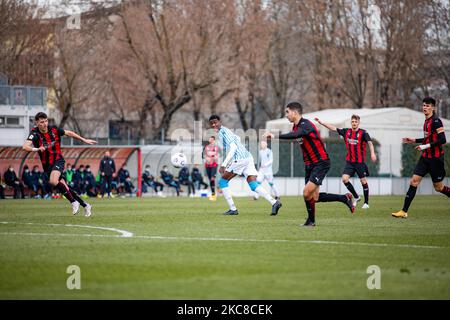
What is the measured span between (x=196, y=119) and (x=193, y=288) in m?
57.2

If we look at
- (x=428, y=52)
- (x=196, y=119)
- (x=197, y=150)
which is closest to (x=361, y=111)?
(x=428, y=52)

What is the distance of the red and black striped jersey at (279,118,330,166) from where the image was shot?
17594 mm

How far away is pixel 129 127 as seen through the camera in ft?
235

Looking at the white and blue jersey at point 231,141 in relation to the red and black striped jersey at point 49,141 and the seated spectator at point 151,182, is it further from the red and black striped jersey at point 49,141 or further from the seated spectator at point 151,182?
the seated spectator at point 151,182

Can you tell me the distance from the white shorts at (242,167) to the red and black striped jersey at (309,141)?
5.78 meters

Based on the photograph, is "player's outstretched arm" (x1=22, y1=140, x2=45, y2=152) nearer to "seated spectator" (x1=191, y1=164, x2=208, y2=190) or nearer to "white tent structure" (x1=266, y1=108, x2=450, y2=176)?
"seated spectator" (x1=191, y1=164, x2=208, y2=190)

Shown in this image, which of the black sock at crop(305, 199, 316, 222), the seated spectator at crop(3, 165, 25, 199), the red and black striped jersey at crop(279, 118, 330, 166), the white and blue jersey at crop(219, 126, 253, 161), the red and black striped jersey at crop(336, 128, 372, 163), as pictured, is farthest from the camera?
the seated spectator at crop(3, 165, 25, 199)

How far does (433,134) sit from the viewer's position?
66.9ft

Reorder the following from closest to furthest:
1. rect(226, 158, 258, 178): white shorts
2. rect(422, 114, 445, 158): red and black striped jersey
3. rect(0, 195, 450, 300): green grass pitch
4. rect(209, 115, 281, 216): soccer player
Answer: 1. rect(0, 195, 450, 300): green grass pitch
2. rect(422, 114, 445, 158): red and black striped jersey
3. rect(209, 115, 281, 216): soccer player
4. rect(226, 158, 258, 178): white shorts

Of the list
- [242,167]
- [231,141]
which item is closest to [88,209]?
[231,141]

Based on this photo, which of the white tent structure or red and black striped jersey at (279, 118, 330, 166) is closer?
red and black striped jersey at (279, 118, 330, 166)

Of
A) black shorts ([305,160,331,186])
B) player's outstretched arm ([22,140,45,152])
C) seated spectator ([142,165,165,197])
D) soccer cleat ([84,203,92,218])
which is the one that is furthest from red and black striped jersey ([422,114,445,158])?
seated spectator ([142,165,165,197])

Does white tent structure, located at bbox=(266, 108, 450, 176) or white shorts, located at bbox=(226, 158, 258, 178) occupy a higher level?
white tent structure, located at bbox=(266, 108, 450, 176)

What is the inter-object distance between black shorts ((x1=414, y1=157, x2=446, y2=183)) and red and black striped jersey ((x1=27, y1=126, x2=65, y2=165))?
8090 mm
